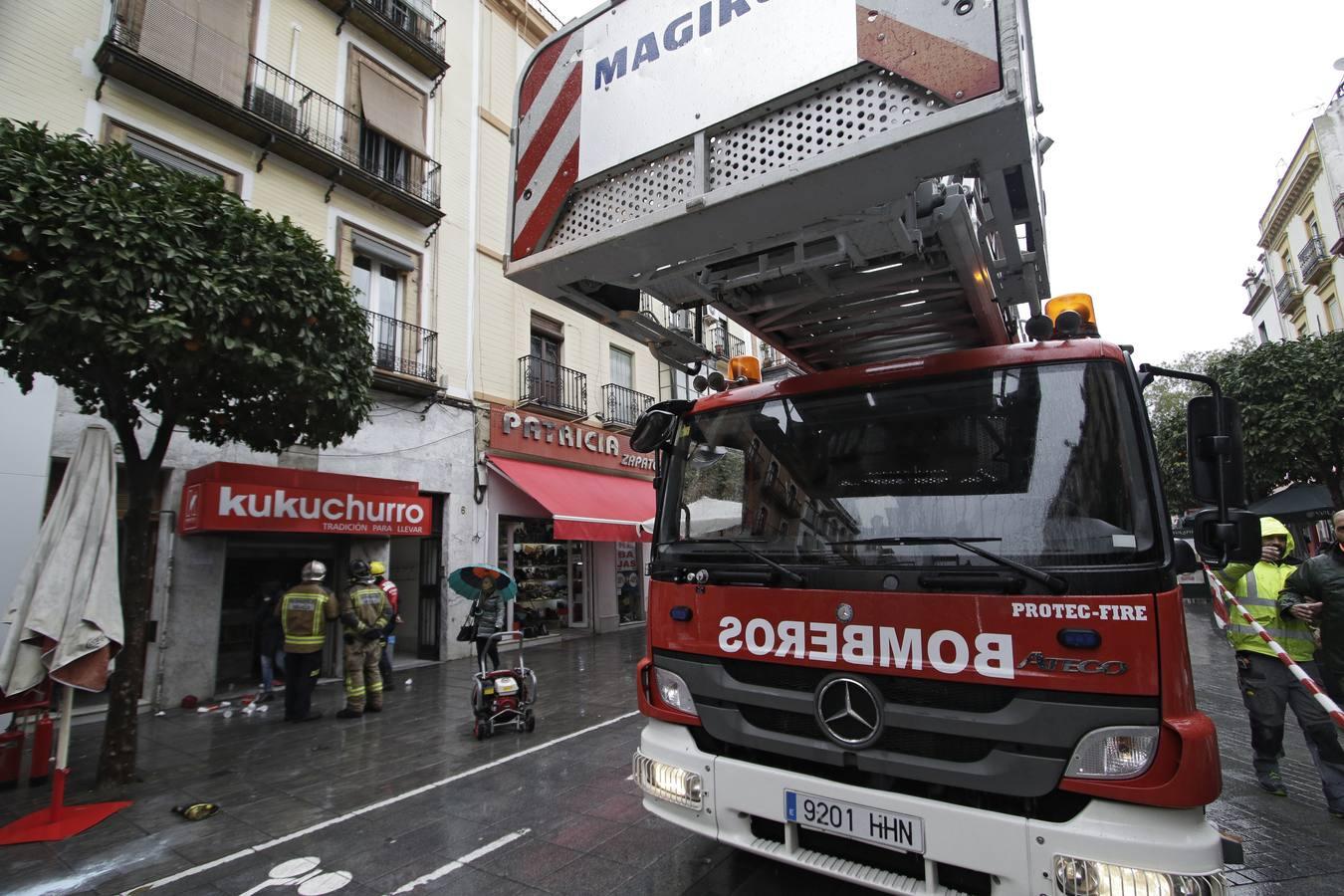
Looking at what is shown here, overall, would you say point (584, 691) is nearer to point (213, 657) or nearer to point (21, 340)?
point (213, 657)

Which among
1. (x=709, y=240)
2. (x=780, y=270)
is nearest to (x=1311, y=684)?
(x=780, y=270)

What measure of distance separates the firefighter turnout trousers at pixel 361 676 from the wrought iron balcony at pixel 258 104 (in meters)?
7.20

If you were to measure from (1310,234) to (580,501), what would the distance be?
2883 centimetres

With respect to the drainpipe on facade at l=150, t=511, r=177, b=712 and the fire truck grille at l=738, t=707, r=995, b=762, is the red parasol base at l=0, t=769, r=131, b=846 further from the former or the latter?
the fire truck grille at l=738, t=707, r=995, b=762

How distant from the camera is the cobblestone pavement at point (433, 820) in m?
3.46

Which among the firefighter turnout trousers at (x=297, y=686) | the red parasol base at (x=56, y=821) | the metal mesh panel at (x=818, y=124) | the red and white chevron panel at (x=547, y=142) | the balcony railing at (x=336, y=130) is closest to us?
the metal mesh panel at (x=818, y=124)

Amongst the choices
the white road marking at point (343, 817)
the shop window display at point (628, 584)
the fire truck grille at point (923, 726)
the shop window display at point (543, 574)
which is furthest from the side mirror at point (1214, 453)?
the shop window display at point (628, 584)

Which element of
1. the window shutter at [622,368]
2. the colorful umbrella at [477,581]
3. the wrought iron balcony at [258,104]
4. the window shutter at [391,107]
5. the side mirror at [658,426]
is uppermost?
the window shutter at [391,107]

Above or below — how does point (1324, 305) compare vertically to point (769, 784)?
above

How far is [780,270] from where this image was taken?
115 inches

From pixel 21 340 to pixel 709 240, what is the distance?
496 centimetres

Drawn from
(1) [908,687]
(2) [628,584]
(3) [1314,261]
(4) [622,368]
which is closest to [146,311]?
(1) [908,687]

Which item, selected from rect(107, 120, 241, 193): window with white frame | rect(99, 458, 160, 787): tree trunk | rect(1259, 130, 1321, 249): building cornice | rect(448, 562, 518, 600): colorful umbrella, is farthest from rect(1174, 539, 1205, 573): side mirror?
rect(1259, 130, 1321, 249): building cornice

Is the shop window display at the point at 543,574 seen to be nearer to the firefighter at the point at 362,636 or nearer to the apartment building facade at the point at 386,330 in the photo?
the apartment building facade at the point at 386,330
